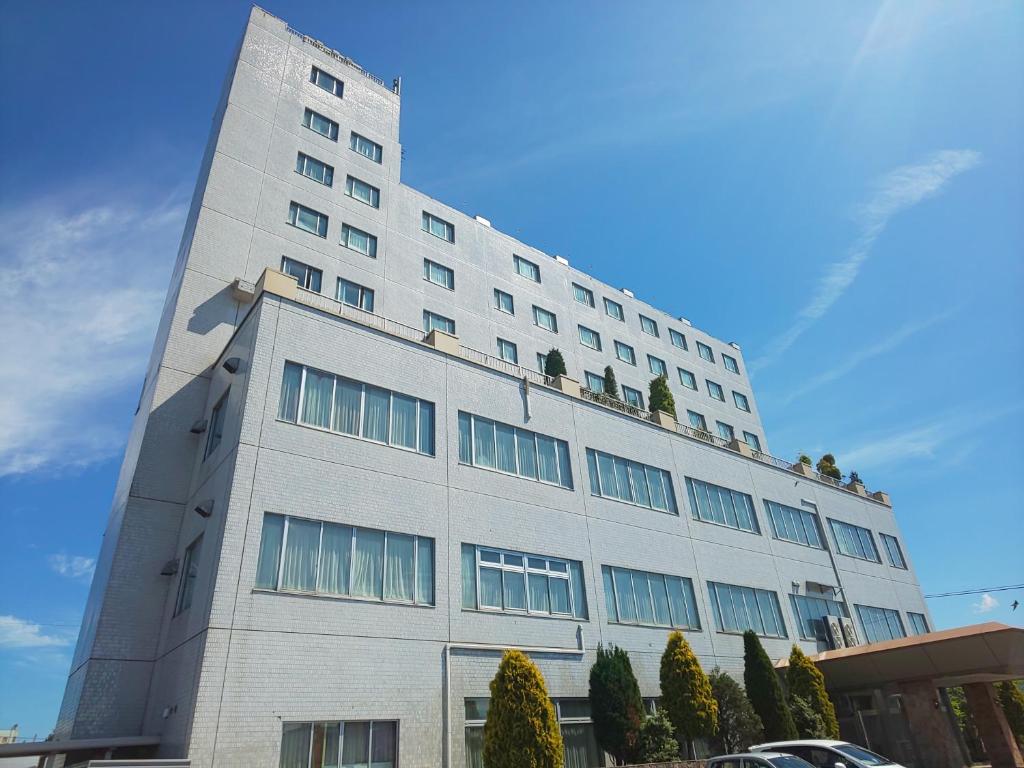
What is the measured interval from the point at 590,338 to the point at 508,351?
7.00 m

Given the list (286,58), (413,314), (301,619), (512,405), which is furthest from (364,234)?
(301,619)

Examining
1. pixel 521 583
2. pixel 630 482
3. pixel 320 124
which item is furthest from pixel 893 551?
pixel 320 124

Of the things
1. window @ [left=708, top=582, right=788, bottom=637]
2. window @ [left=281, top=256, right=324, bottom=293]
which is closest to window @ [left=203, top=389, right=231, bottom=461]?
window @ [left=281, top=256, right=324, bottom=293]

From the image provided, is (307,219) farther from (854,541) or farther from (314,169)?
(854,541)

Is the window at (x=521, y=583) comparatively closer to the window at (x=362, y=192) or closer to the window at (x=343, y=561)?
the window at (x=343, y=561)

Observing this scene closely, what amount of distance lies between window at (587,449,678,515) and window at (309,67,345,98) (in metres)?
19.9

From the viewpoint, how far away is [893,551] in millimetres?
34312

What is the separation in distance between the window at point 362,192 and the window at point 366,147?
169 cm

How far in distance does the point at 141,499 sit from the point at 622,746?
13908 mm

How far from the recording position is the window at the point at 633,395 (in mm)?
34969

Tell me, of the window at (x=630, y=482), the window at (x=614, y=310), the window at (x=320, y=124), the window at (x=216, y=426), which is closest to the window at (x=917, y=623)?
the window at (x=630, y=482)

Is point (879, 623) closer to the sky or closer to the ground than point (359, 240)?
closer to the ground

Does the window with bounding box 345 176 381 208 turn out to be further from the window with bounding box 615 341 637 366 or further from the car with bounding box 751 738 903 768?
Result: the car with bounding box 751 738 903 768

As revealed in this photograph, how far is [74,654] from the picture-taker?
708 inches
